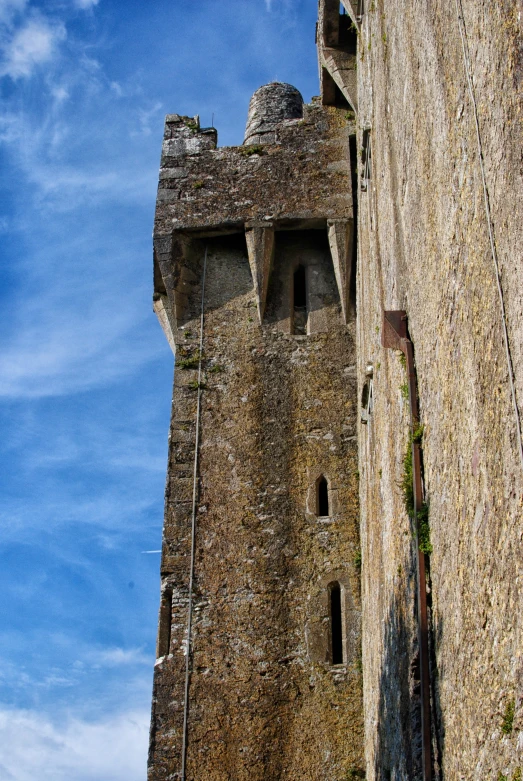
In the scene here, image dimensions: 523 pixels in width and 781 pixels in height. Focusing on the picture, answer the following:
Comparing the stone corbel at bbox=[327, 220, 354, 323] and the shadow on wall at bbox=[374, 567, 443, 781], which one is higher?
the stone corbel at bbox=[327, 220, 354, 323]

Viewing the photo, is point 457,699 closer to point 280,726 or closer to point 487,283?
point 487,283

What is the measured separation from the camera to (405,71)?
7.05 meters

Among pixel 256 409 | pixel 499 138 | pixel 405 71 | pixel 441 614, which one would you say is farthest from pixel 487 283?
pixel 256 409

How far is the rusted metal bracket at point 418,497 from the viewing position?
576 cm

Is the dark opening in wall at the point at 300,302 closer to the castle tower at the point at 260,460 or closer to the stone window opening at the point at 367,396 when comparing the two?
the castle tower at the point at 260,460

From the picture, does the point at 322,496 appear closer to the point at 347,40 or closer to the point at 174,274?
the point at 174,274

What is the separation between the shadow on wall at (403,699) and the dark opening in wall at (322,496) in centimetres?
405

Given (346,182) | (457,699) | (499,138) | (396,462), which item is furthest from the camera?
(346,182)

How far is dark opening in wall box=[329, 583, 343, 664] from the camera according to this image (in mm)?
11898

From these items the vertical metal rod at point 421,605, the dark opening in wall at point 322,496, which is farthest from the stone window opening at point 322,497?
the vertical metal rod at point 421,605

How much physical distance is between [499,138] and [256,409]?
9503mm

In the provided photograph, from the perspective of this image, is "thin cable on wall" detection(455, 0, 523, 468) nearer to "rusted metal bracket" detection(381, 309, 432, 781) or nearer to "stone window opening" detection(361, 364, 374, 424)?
"rusted metal bracket" detection(381, 309, 432, 781)

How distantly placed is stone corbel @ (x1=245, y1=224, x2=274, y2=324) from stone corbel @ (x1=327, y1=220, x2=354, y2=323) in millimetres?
911

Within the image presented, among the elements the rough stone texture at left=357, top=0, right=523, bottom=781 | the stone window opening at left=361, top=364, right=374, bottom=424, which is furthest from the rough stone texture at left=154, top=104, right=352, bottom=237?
the rough stone texture at left=357, top=0, right=523, bottom=781
